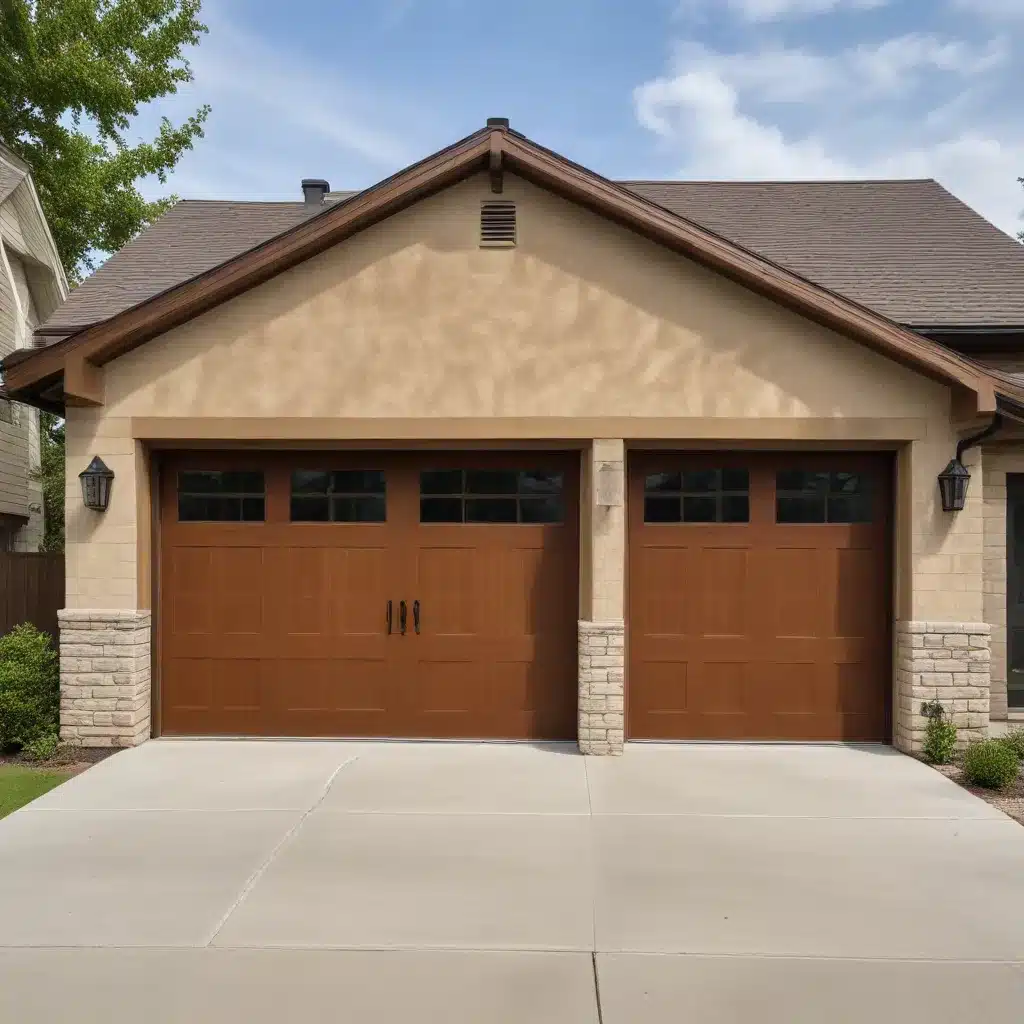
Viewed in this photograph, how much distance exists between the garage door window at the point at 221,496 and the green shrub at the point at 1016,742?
7372 millimetres

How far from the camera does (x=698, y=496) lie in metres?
8.59

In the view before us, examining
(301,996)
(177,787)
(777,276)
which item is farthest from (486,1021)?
(777,276)

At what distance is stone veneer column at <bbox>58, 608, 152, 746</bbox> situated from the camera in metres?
8.16

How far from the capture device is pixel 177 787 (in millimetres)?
7008

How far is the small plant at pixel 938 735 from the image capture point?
25.7ft

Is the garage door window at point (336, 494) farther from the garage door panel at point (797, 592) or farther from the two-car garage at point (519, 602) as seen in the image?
the garage door panel at point (797, 592)

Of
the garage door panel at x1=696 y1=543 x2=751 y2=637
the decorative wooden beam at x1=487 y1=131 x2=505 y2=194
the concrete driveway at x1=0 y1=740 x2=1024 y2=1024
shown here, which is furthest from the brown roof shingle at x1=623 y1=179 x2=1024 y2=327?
the concrete driveway at x1=0 y1=740 x2=1024 y2=1024

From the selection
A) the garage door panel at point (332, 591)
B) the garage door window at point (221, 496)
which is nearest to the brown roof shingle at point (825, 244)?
the garage door window at point (221, 496)

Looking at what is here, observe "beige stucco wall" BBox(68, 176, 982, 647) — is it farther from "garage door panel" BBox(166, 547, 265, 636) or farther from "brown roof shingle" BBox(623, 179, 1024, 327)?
"brown roof shingle" BBox(623, 179, 1024, 327)

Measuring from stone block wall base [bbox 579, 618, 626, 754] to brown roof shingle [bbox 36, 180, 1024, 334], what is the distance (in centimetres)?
447

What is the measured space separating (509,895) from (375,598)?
4073 mm

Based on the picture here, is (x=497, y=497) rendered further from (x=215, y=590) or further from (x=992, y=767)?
(x=992, y=767)

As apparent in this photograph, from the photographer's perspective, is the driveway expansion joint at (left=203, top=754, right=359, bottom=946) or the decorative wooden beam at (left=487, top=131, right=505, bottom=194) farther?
the decorative wooden beam at (left=487, top=131, right=505, bottom=194)

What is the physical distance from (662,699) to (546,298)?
13.5 feet
